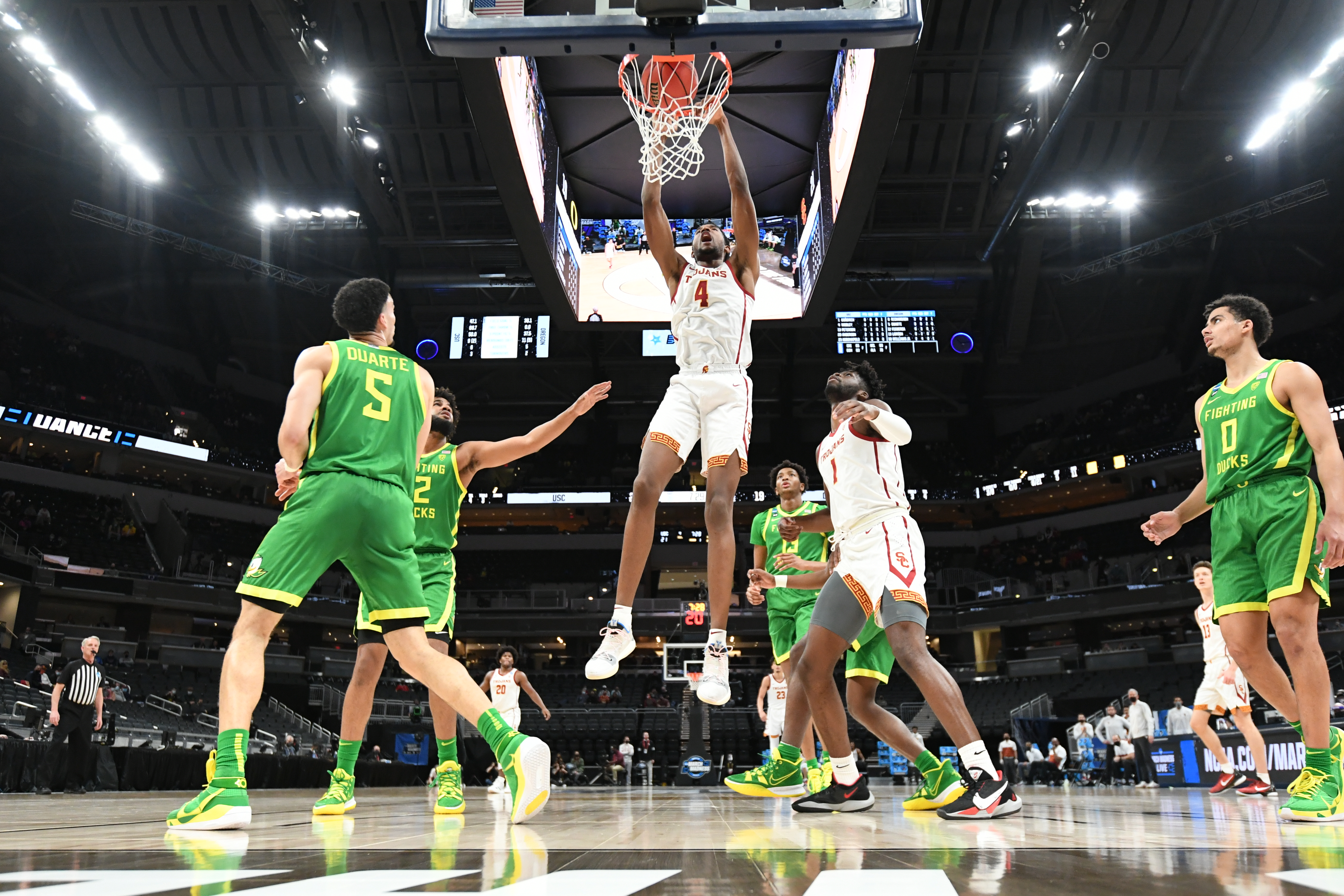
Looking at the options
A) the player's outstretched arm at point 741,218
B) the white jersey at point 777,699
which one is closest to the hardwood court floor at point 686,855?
the player's outstretched arm at point 741,218

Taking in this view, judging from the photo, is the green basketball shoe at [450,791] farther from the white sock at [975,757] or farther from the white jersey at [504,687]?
the white jersey at [504,687]

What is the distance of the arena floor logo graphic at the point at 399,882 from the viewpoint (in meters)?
1.66

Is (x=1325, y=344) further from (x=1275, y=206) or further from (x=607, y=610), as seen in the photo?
(x=607, y=610)

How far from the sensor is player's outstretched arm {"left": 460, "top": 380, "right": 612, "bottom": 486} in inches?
204

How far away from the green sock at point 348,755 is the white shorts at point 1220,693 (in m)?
8.05

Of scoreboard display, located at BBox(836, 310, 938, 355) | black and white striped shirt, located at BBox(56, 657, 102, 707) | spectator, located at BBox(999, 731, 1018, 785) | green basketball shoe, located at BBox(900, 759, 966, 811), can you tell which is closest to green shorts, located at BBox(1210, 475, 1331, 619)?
green basketball shoe, located at BBox(900, 759, 966, 811)

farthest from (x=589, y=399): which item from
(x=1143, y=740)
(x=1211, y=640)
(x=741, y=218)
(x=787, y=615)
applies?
(x=1143, y=740)

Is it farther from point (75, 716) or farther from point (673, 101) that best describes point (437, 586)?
point (75, 716)

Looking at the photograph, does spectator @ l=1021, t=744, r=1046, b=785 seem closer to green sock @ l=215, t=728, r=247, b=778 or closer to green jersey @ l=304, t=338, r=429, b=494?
green jersey @ l=304, t=338, r=429, b=494

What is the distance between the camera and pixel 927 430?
3694cm

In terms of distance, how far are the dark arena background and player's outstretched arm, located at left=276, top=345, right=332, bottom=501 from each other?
0.26 ft

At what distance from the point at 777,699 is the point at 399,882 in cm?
798

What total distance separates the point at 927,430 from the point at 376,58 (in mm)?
26058

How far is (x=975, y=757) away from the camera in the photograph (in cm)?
407
